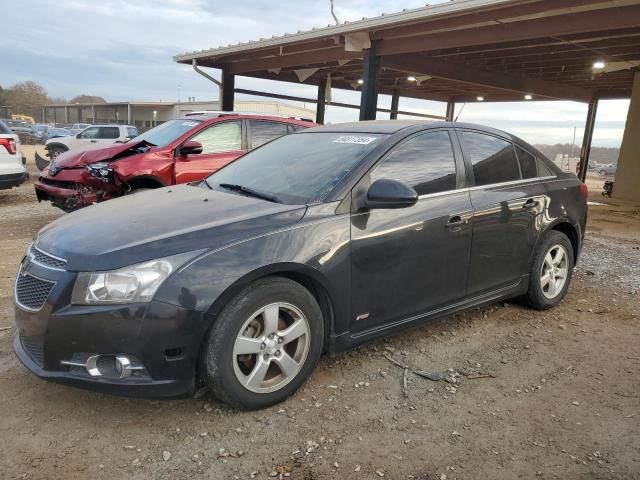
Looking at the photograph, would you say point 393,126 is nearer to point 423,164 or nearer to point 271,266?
point 423,164

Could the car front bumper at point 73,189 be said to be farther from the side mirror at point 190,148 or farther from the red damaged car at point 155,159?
the side mirror at point 190,148

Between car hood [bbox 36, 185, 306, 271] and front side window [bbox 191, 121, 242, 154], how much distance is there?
3.93 meters

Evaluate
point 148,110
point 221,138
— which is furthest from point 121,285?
point 148,110

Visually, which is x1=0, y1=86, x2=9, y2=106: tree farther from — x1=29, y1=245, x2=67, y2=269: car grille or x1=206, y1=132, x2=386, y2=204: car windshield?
x1=29, y1=245, x2=67, y2=269: car grille

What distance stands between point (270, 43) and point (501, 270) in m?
9.33

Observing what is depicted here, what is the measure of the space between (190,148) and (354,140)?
12.5ft

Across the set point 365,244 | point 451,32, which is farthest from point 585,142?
point 365,244

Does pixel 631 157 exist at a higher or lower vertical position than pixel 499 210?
higher

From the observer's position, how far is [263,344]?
2717 millimetres

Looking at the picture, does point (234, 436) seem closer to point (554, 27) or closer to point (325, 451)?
point (325, 451)

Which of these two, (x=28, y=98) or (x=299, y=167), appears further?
(x=28, y=98)

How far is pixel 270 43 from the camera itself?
11.6m

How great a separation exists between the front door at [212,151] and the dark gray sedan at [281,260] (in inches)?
114

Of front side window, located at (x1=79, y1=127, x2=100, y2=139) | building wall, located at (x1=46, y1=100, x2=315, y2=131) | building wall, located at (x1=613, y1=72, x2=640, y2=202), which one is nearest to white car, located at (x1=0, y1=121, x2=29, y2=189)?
front side window, located at (x1=79, y1=127, x2=100, y2=139)
